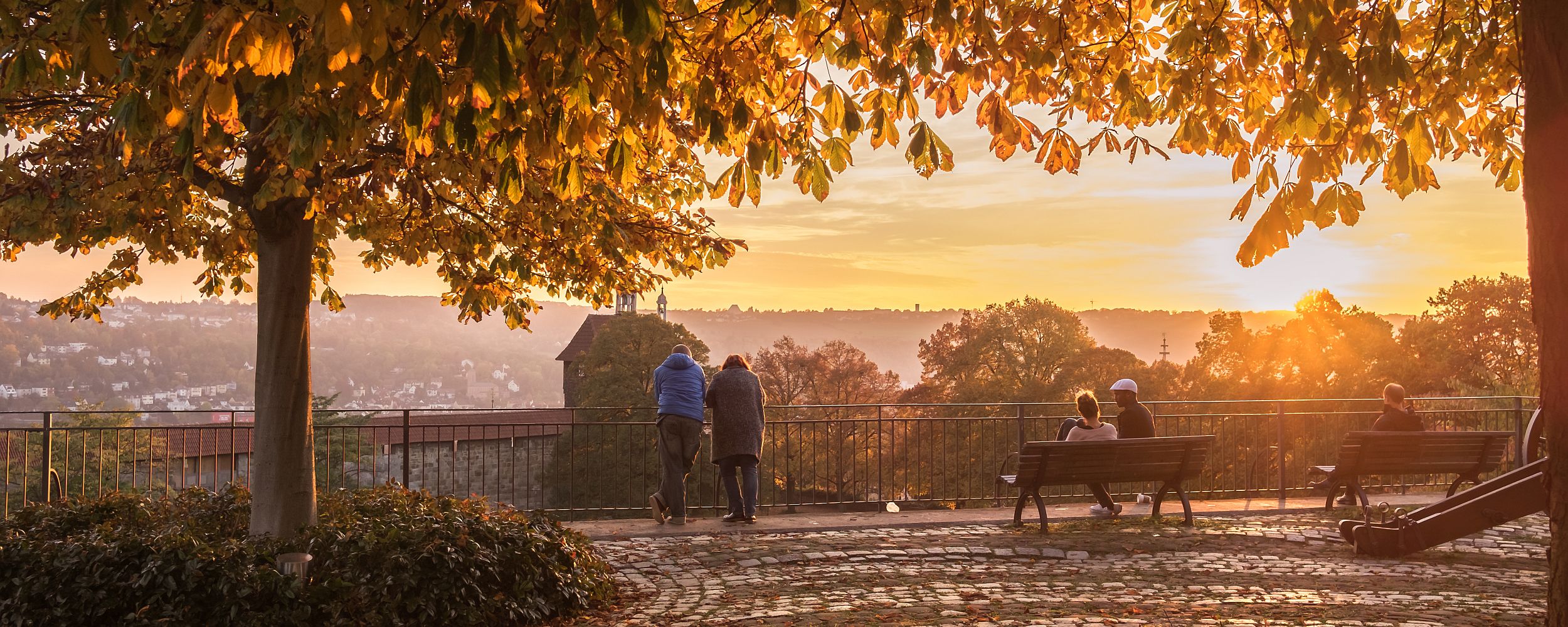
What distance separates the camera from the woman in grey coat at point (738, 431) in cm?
1037

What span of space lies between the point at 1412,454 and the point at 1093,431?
3.04 metres

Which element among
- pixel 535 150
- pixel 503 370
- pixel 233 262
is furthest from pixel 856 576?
pixel 503 370

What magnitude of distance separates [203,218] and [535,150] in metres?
7.04

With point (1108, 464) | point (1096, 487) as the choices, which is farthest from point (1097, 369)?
point (1108, 464)

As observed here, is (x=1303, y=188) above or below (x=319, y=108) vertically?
below

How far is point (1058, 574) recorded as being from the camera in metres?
7.46

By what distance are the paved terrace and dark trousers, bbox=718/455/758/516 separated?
1.06 feet

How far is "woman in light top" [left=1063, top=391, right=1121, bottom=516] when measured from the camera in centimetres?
1009

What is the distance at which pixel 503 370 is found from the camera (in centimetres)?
12850

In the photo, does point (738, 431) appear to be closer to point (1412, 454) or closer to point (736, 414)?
point (736, 414)

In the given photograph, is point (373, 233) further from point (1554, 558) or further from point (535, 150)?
point (1554, 558)

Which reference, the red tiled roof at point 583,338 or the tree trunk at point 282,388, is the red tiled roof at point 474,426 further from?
the red tiled roof at point 583,338

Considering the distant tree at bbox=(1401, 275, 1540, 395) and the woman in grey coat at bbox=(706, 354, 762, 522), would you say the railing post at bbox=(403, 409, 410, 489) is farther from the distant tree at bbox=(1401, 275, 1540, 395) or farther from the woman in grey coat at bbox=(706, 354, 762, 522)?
the distant tree at bbox=(1401, 275, 1540, 395)

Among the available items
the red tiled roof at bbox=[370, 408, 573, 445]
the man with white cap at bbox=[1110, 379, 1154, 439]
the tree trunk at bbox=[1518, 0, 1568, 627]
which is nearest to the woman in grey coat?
the red tiled roof at bbox=[370, 408, 573, 445]
